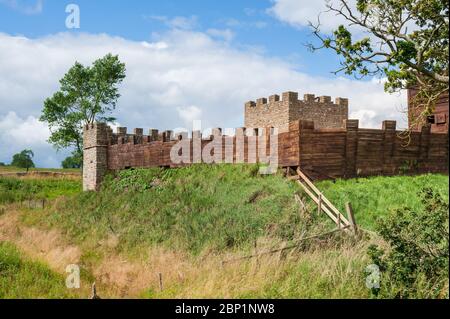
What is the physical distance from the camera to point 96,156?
29984 mm

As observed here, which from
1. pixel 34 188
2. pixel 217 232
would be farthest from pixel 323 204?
pixel 34 188

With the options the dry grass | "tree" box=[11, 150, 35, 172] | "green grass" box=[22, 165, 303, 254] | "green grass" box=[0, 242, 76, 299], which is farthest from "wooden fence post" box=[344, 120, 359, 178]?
"tree" box=[11, 150, 35, 172]

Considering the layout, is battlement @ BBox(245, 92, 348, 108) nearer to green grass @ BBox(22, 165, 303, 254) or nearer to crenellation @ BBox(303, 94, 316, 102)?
crenellation @ BBox(303, 94, 316, 102)

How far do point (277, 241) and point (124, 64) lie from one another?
3443 cm

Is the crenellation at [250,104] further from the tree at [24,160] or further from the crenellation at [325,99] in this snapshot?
the tree at [24,160]

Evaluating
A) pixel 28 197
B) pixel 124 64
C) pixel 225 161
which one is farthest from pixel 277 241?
pixel 124 64

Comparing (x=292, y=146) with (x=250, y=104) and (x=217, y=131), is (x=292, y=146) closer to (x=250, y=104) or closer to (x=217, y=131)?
(x=217, y=131)

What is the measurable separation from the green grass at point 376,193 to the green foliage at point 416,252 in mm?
4973

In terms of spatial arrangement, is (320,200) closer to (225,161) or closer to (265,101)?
(225,161)

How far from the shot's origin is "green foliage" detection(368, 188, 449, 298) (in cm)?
871

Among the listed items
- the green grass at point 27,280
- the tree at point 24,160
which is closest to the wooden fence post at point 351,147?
the green grass at point 27,280

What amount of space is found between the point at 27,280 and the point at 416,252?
9.50 meters

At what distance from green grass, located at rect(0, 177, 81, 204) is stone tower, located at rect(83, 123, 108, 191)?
4354 millimetres

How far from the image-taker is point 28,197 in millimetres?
33500
